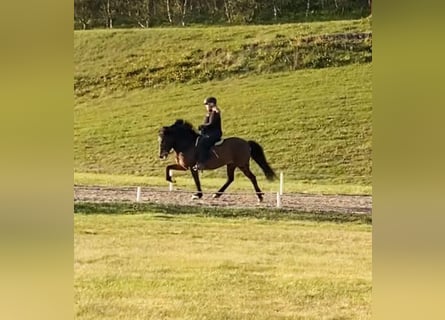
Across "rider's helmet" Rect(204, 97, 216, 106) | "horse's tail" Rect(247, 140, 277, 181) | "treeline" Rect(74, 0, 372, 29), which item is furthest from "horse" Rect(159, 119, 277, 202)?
"treeline" Rect(74, 0, 372, 29)

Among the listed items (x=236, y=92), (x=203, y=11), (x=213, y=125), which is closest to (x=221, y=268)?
(x=213, y=125)

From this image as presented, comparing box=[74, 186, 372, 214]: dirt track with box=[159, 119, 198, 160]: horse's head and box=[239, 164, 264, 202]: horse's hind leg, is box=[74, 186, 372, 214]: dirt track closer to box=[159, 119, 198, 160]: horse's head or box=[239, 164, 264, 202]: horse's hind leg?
box=[239, 164, 264, 202]: horse's hind leg

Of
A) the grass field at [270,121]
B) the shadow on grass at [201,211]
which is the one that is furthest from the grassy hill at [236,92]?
the shadow on grass at [201,211]

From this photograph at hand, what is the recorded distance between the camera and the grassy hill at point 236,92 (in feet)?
9.31

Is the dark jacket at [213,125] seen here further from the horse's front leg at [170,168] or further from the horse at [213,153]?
the horse's front leg at [170,168]

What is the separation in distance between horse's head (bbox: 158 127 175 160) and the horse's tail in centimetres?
31

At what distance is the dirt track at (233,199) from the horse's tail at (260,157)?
0.26 feet

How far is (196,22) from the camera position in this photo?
2.89 meters

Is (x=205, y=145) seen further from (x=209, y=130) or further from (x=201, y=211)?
(x=201, y=211)

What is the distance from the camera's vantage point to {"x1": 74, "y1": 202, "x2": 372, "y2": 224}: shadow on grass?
2.86 m

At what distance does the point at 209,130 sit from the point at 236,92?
19 cm
